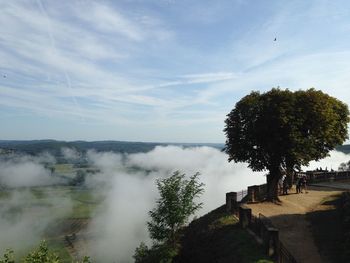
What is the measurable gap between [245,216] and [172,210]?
6.79 meters

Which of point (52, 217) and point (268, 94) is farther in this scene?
point (52, 217)

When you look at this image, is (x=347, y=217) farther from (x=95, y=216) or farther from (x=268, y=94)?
(x=95, y=216)

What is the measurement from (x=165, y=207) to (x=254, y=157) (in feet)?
30.7

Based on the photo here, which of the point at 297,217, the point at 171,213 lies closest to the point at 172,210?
the point at 171,213

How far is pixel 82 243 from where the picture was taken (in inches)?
5965

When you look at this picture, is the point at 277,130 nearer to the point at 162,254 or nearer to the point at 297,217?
the point at 297,217

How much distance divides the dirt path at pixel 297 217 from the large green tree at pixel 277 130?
236 cm

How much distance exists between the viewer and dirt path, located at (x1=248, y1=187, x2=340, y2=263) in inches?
1049

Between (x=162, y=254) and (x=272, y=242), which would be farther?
(x=162, y=254)

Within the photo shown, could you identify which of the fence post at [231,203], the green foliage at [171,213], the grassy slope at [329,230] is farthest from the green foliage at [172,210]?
the grassy slope at [329,230]

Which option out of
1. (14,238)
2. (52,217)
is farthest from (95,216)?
(14,238)

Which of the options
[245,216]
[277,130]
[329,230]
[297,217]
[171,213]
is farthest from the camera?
[277,130]

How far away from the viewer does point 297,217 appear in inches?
1303

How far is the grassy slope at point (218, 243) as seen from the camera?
1071 inches
